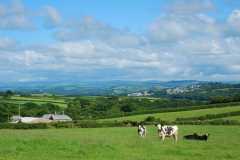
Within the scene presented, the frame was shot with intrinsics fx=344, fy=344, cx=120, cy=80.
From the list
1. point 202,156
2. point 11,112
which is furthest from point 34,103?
point 202,156

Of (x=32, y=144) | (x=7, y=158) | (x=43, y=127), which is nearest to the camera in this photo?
(x=7, y=158)

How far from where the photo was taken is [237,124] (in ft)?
209

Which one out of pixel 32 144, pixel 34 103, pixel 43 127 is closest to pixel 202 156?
pixel 32 144

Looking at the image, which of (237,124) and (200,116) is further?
(200,116)

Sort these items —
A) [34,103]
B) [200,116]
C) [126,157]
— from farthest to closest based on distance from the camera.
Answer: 1. [34,103]
2. [200,116]
3. [126,157]

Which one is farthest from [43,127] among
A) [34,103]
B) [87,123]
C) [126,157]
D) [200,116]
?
[34,103]

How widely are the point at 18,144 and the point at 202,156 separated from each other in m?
10.5

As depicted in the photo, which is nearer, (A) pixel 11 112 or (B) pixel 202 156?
(B) pixel 202 156

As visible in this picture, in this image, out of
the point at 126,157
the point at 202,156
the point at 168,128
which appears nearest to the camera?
the point at 126,157

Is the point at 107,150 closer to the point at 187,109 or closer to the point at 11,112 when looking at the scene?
the point at 187,109

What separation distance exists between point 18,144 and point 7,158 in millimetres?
4572

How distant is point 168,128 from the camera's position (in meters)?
29.1

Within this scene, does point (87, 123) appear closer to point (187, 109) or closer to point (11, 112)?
point (187, 109)

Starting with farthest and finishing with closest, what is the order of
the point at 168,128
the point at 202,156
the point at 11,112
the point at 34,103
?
1. the point at 34,103
2. the point at 11,112
3. the point at 168,128
4. the point at 202,156
